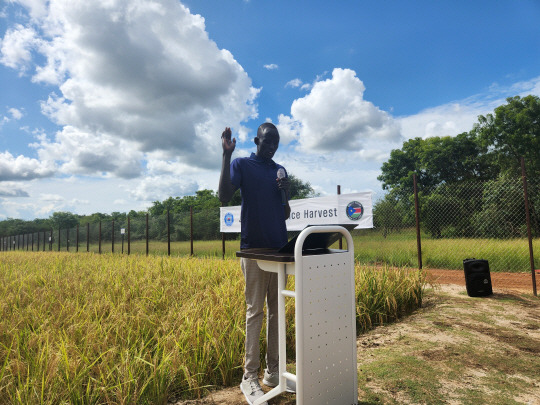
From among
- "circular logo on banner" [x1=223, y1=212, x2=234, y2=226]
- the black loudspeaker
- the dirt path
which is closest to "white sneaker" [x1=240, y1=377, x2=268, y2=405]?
the dirt path

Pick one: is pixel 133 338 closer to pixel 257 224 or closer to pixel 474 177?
pixel 257 224

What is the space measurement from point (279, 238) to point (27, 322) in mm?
3164

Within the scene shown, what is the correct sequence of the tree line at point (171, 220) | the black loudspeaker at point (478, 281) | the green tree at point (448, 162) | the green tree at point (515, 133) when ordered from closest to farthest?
1. the black loudspeaker at point (478, 281)
2. the tree line at point (171, 220)
3. the green tree at point (515, 133)
4. the green tree at point (448, 162)

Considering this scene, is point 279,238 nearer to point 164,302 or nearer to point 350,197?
point 164,302

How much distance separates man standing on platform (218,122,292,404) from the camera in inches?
95.0

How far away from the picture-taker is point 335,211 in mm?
8328

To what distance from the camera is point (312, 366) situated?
190cm

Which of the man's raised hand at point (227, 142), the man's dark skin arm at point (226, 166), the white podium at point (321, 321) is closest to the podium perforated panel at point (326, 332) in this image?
the white podium at point (321, 321)

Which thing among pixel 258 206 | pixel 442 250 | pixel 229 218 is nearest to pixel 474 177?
pixel 442 250

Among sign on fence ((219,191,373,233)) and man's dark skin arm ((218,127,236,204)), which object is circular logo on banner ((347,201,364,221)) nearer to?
sign on fence ((219,191,373,233))

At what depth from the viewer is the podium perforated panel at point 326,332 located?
1.87 metres

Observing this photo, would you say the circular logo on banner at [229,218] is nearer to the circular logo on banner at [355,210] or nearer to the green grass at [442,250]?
the green grass at [442,250]

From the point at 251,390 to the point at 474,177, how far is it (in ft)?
103

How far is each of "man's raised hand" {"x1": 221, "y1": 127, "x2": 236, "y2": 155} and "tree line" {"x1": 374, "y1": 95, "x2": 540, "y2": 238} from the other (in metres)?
8.19
